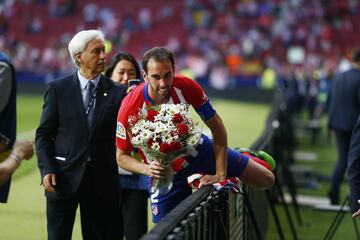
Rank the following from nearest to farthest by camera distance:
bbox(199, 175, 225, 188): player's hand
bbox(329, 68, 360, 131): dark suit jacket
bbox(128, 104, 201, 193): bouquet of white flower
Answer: bbox(128, 104, 201, 193): bouquet of white flower < bbox(199, 175, 225, 188): player's hand < bbox(329, 68, 360, 131): dark suit jacket

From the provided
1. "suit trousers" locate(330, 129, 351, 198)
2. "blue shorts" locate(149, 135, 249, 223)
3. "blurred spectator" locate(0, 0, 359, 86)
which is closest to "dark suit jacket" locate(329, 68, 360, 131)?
"suit trousers" locate(330, 129, 351, 198)

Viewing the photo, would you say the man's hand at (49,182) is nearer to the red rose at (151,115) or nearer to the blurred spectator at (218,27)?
the red rose at (151,115)

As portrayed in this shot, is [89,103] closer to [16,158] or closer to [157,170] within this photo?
[157,170]

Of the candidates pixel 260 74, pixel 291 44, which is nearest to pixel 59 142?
pixel 260 74

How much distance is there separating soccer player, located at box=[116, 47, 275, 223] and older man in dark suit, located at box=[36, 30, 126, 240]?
37 cm

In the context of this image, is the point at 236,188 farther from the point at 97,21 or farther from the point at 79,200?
the point at 97,21

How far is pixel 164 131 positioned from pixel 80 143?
0.91 meters

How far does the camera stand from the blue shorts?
582cm

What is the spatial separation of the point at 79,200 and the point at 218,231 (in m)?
1.17

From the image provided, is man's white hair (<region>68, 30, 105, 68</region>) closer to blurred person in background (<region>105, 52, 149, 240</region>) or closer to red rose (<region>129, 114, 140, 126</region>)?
blurred person in background (<region>105, 52, 149, 240</region>)

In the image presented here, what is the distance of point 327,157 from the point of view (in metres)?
19.5

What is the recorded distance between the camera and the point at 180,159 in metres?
5.85

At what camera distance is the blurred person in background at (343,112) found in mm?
12031

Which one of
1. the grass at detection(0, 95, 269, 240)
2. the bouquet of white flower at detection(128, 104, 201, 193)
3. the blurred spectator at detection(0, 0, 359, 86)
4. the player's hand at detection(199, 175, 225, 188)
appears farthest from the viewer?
the blurred spectator at detection(0, 0, 359, 86)
